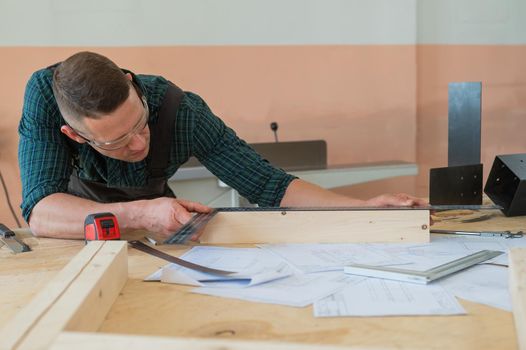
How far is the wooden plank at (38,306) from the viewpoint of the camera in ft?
2.30

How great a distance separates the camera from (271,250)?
130 centimetres

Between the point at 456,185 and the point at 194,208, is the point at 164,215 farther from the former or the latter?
the point at 456,185

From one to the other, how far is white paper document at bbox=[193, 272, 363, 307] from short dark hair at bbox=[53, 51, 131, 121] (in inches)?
24.9

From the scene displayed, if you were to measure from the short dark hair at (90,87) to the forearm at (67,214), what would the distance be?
0.71 feet

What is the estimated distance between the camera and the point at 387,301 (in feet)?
3.09

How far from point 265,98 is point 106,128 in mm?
2003

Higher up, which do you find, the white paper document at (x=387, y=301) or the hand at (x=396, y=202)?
the white paper document at (x=387, y=301)

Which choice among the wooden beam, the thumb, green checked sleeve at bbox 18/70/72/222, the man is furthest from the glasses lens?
the wooden beam

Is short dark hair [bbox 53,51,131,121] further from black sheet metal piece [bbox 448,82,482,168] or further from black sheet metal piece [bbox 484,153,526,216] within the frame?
black sheet metal piece [bbox 448,82,482,168]

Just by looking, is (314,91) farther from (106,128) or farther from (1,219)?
(106,128)

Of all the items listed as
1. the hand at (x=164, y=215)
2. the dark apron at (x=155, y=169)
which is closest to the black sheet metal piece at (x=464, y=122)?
the dark apron at (x=155, y=169)

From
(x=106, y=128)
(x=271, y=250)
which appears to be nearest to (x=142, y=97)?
(x=106, y=128)

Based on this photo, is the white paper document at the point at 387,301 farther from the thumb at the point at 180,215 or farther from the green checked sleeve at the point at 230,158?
the green checked sleeve at the point at 230,158

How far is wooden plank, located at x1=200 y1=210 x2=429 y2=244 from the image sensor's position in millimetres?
1359
